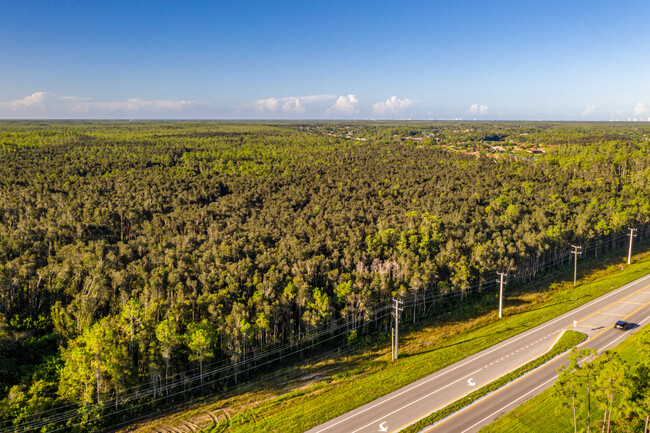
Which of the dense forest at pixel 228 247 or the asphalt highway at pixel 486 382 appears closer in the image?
the asphalt highway at pixel 486 382

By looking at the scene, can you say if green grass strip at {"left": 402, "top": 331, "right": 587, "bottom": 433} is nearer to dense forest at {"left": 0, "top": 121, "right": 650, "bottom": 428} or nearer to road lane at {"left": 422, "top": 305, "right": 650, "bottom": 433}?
road lane at {"left": 422, "top": 305, "right": 650, "bottom": 433}

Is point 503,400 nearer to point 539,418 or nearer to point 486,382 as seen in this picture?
point 486,382

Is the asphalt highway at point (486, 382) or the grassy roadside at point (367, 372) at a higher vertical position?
the asphalt highway at point (486, 382)


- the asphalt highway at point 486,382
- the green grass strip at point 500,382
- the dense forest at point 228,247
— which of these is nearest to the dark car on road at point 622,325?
the asphalt highway at point 486,382

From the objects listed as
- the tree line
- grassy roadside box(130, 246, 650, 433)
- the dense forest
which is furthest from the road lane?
the dense forest

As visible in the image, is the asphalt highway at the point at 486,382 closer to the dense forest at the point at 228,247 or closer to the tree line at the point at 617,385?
the tree line at the point at 617,385

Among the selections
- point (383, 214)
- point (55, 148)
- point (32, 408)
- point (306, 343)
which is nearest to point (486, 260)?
point (383, 214)
